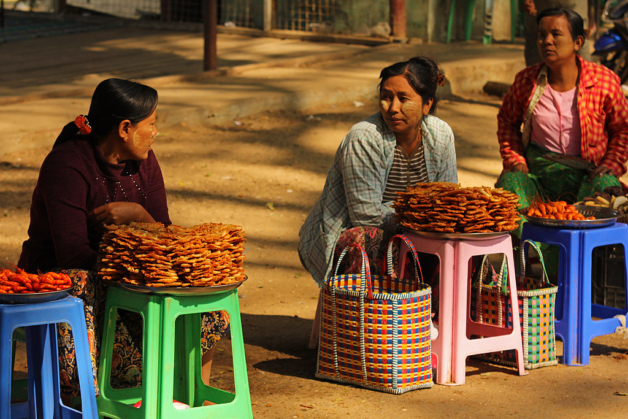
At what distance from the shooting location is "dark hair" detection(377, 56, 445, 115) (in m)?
3.91

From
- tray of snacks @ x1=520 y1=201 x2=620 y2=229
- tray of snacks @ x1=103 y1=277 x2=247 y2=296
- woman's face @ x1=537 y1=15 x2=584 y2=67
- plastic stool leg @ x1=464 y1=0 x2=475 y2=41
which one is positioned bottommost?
tray of snacks @ x1=103 y1=277 x2=247 y2=296

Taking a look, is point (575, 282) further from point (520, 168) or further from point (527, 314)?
point (520, 168)

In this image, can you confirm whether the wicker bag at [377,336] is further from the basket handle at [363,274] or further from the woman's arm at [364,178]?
the woman's arm at [364,178]

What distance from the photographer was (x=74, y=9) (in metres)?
16.4

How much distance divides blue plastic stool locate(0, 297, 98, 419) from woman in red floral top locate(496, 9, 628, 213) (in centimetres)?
299

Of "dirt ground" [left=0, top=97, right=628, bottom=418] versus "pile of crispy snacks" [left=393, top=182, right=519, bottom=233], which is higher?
"pile of crispy snacks" [left=393, top=182, right=519, bottom=233]

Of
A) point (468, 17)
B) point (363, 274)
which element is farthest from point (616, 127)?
point (468, 17)

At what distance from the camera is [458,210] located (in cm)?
354

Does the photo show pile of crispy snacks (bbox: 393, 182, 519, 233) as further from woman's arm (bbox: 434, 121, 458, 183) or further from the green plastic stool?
the green plastic stool

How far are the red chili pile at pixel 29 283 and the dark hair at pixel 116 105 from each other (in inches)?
30.0

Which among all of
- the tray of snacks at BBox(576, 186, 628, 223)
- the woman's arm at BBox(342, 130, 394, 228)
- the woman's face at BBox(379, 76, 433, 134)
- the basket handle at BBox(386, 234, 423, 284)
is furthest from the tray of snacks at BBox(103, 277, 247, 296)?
the tray of snacks at BBox(576, 186, 628, 223)

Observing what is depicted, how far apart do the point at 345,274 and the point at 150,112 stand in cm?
128

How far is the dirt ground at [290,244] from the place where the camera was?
3.45 metres

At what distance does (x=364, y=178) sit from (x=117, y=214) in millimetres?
1278
